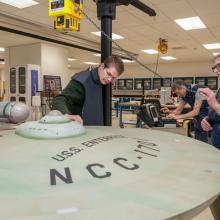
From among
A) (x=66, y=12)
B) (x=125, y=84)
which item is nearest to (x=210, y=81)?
(x=125, y=84)

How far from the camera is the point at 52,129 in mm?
792

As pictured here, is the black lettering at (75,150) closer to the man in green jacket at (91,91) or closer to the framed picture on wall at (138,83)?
the man in green jacket at (91,91)

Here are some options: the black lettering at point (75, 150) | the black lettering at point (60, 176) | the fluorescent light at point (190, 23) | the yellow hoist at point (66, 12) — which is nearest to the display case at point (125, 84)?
the fluorescent light at point (190, 23)

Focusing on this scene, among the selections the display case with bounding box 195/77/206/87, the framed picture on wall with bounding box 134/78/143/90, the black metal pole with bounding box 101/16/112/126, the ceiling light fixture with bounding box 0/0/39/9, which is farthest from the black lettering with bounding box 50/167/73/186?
the framed picture on wall with bounding box 134/78/143/90

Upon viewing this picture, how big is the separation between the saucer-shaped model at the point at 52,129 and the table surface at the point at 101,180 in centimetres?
2

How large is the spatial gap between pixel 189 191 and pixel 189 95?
12.3 feet

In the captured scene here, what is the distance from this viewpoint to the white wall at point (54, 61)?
8461 millimetres

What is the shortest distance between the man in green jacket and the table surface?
898 millimetres

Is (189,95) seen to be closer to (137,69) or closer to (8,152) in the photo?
(8,152)

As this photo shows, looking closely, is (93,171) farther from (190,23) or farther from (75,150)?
(190,23)

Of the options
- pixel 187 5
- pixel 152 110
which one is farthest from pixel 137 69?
pixel 152 110

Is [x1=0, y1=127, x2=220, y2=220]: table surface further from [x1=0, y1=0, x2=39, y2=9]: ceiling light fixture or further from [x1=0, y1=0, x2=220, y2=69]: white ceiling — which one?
[x1=0, y1=0, x2=39, y2=9]: ceiling light fixture

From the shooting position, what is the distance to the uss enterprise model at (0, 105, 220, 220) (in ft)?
1.49

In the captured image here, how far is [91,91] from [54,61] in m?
7.47
